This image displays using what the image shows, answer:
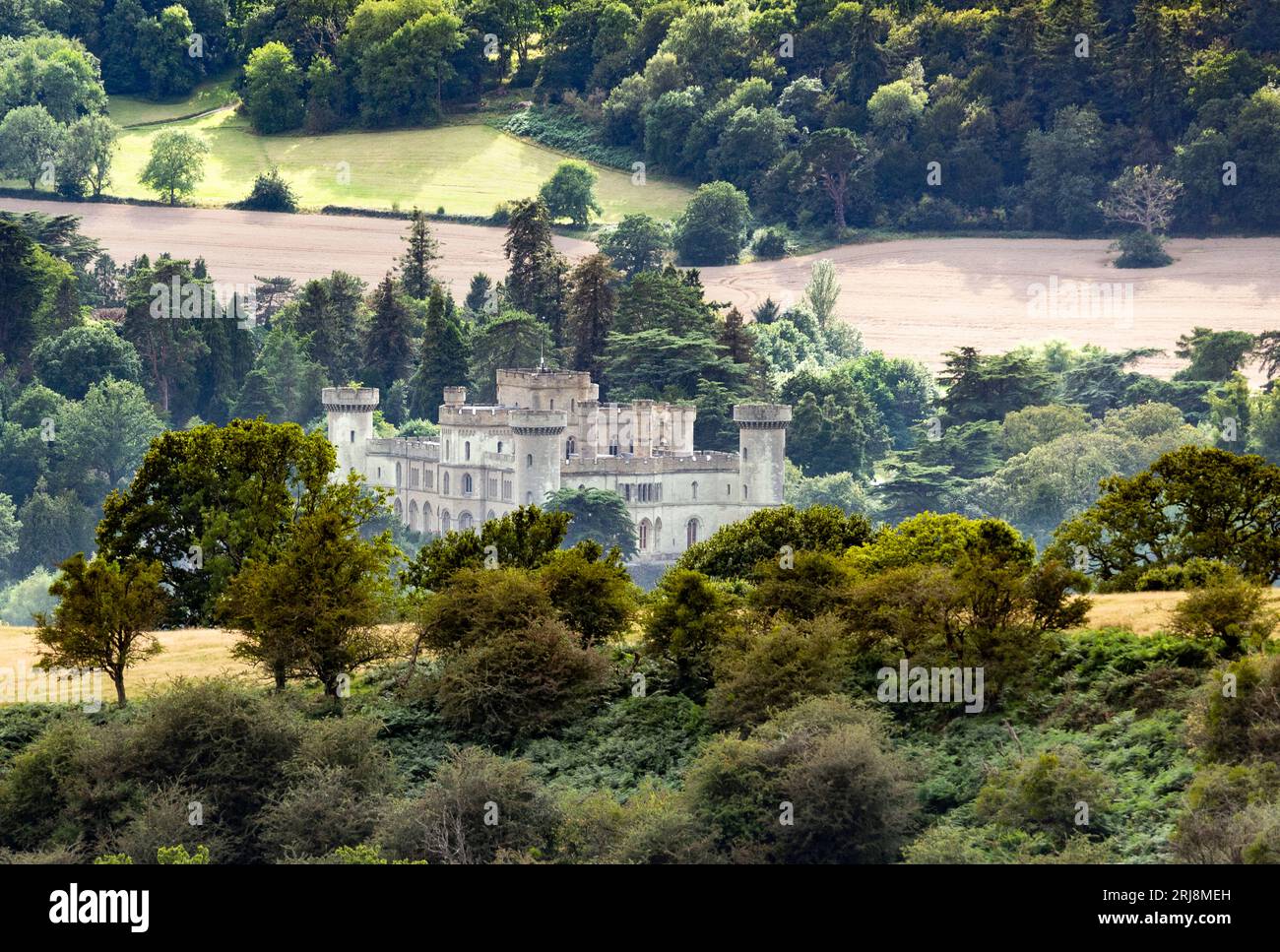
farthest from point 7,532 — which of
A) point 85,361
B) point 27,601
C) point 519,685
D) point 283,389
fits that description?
point 519,685

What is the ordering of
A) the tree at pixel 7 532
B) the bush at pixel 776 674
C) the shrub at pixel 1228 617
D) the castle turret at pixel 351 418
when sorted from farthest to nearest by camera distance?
the castle turret at pixel 351 418
the tree at pixel 7 532
the bush at pixel 776 674
the shrub at pixel 1228 617

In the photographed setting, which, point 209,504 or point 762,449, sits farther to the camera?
point 762,449

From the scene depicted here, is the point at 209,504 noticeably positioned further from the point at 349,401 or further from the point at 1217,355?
the point at 1217,355

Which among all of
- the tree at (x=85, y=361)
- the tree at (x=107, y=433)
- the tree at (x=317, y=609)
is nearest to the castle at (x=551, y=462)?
the tree at (x=107, y=433)

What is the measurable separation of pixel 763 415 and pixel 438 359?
23.2 meters

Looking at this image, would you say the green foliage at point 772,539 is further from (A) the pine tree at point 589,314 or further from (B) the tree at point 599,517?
(A) the pine tree at point 589,314

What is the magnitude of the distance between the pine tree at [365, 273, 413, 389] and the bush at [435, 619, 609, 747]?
107631 mm

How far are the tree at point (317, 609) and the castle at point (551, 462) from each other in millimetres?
73298

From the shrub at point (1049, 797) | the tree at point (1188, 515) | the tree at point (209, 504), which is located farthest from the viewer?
the tree at point (209, 504)

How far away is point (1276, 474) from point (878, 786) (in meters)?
22.5

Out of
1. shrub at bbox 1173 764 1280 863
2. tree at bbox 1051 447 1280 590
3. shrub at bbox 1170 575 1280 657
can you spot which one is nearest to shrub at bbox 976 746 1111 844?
shrub at bbox 1173 764 1280 863

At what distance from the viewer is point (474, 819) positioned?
240 feet

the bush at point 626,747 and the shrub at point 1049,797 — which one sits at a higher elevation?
the shrub at point 1049,797

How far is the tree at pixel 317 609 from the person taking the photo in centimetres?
8312
